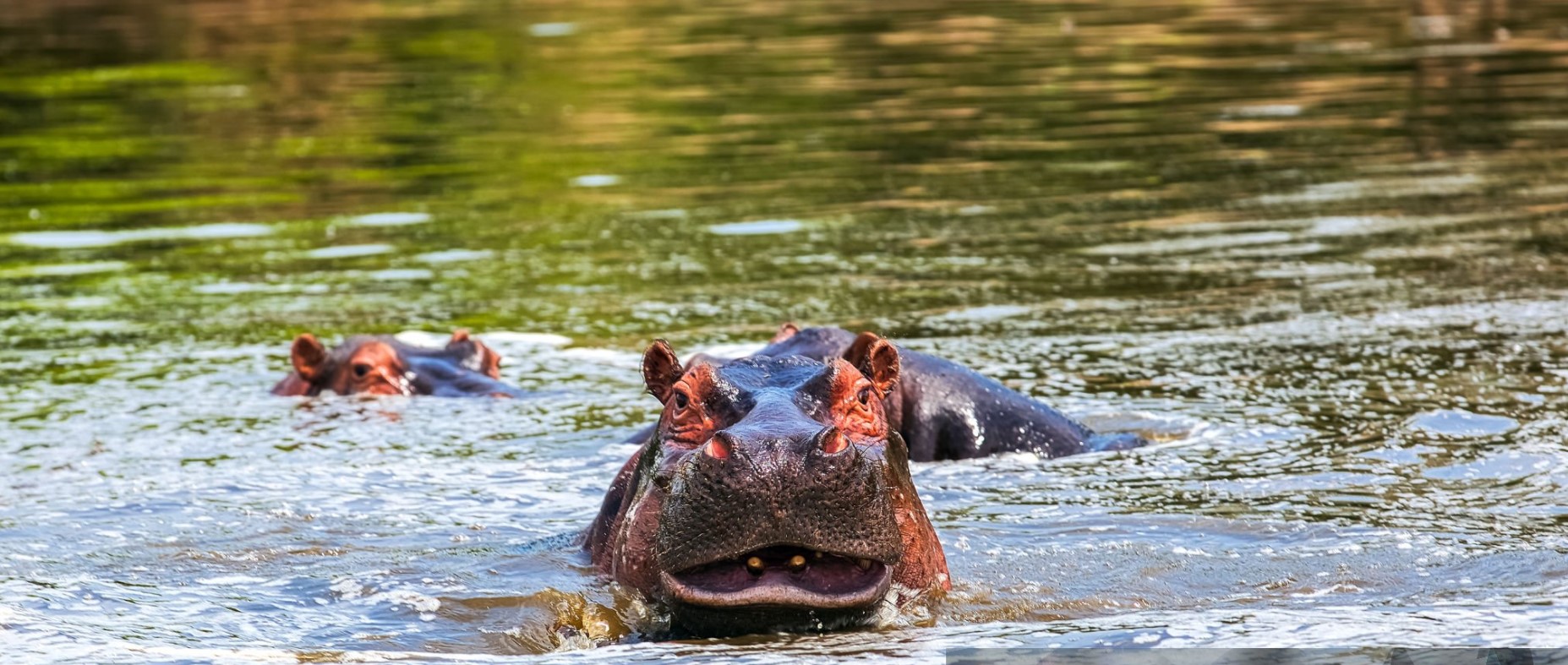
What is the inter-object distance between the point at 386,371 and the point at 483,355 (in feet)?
1.33

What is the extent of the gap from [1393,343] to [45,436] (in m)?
5.17

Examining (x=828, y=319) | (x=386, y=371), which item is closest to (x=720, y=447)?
(x=386, y=371)

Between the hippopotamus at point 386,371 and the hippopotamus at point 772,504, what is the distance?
12.1 feet

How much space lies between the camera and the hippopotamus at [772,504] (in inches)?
169

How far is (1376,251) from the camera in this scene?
11.0m

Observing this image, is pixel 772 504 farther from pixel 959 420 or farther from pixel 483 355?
pixel 483 355

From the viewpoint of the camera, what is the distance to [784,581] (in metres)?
4.42

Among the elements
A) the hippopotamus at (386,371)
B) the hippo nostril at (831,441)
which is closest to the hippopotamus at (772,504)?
the hippo nostril at (831,441)

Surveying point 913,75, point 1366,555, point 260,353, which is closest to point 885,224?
point 260,353

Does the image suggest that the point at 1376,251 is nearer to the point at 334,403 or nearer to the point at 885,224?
the point at 885,224

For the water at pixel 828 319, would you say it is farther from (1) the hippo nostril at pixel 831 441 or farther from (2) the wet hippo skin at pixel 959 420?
(1) the hippo nostril at pixel 831 441

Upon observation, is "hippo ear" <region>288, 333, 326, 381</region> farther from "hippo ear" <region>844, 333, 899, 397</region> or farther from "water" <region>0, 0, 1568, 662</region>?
"hippo ear" <region>844, 333, 899, 397</region>

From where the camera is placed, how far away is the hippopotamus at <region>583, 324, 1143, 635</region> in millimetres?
4297

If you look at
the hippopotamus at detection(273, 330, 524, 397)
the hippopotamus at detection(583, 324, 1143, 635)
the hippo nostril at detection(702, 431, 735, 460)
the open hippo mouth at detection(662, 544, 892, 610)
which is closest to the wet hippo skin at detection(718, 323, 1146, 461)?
the hippopotamus at detection(273, 330, 524, 397)
